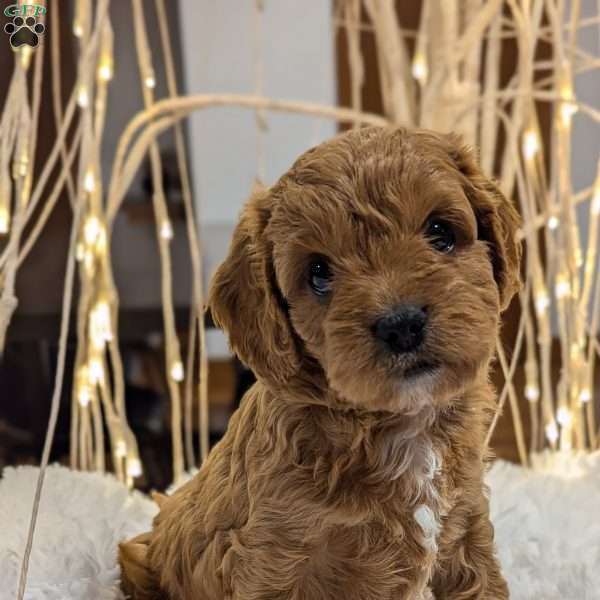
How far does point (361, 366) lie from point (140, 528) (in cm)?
84

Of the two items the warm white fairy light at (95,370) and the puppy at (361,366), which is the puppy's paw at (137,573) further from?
the warm white fairy light at (95,370)

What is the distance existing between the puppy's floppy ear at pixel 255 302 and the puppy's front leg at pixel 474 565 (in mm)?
361

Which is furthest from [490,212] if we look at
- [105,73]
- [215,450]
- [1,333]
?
[105,73]

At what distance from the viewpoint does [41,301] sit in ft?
9.59

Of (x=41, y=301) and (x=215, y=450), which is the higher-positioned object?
(x=215, y=450)

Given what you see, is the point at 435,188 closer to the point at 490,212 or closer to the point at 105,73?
the point at 490,212

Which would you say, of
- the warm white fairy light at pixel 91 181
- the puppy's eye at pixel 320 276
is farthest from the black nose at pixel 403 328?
the warm white fairy light at pixel 91 181

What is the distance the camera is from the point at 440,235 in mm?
1028

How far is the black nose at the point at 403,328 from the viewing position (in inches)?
36.2

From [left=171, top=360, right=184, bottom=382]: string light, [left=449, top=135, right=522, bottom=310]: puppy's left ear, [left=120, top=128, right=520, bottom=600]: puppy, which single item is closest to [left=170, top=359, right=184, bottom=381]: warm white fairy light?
[left=171, top=360, right=184, bottom=382]: string light

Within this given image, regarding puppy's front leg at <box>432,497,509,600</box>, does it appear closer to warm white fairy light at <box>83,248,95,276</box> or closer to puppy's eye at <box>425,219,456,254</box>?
puppy's eye at <box>425,219,456,254</box>

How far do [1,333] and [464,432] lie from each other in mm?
630
